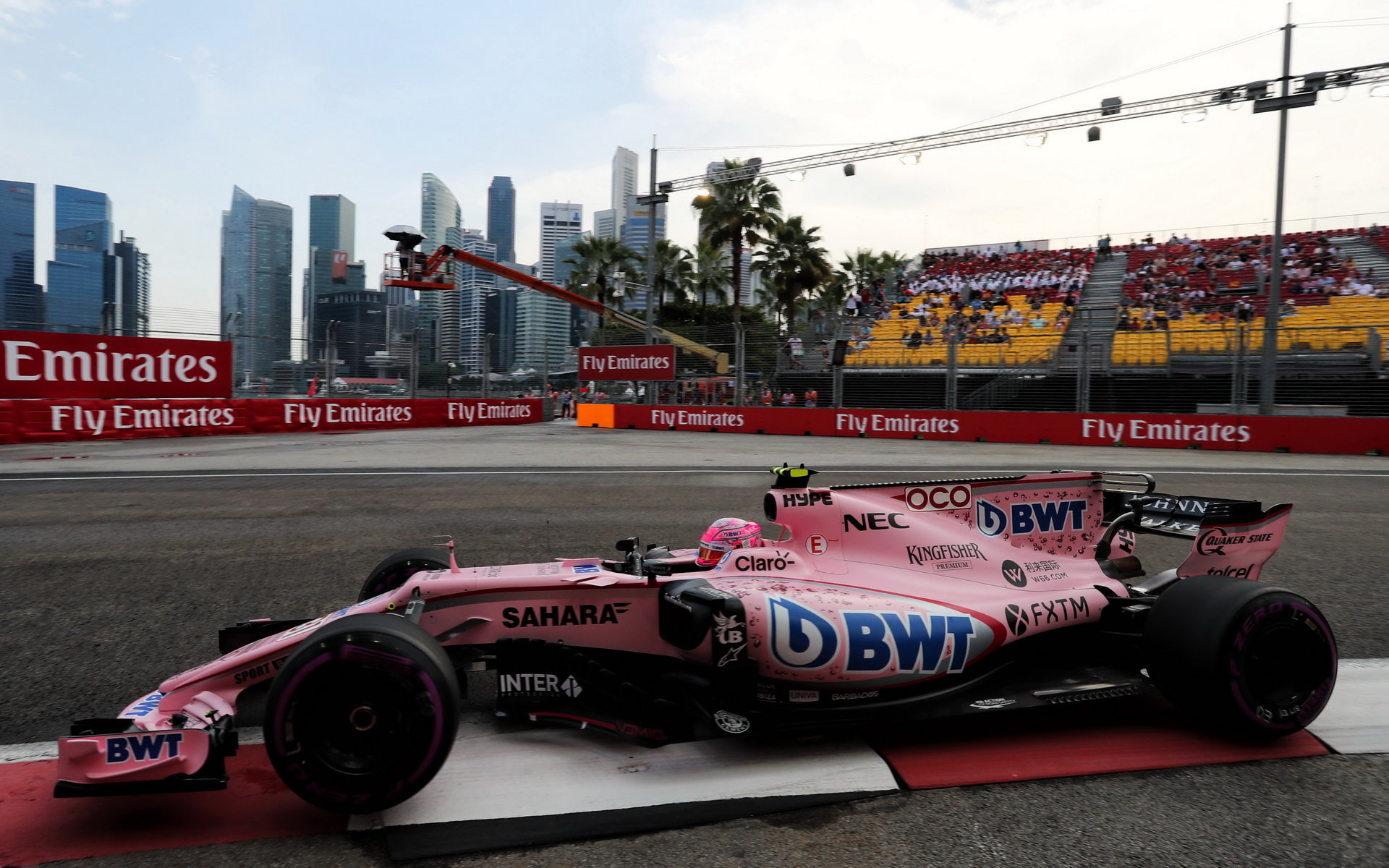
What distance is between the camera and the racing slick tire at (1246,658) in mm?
3318

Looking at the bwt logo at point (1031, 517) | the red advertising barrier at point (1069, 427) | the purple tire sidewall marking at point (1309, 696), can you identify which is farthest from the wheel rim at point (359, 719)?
the red advertising barrier at point (1069, 427)

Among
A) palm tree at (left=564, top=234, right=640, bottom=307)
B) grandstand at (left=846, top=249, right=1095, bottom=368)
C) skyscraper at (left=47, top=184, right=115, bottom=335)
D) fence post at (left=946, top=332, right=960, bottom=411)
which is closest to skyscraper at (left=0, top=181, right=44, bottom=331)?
skyscraper at (left=47, top=184, right=115, bottom=335)

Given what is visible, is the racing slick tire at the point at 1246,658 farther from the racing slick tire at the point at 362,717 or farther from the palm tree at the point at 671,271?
the palm tree at the point at 671,271

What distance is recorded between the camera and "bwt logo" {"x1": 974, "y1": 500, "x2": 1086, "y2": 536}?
398 centimetres

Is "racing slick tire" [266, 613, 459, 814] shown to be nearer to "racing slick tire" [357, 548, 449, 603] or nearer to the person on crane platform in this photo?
"racing slick tire" [357, 548, 449, 603]

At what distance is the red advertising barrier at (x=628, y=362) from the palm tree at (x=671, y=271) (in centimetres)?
2166

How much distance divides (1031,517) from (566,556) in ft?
12.2

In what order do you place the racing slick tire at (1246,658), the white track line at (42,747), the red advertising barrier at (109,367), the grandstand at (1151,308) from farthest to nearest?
the grandstand at (1151,308) < the red advertising barrier at (109,367) < the racing slick tire at (1246,658) < the white track line at (42,747)

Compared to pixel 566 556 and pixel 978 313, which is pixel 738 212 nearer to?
pixel 978 313

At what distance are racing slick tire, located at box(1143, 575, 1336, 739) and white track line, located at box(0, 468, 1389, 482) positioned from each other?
9052 millimetres

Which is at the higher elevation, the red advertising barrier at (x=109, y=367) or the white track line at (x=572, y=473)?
the red advertising barrier at (x=109, y=367)

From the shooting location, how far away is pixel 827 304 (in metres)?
64.2

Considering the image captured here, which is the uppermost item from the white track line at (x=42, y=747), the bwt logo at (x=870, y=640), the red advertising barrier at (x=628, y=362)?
the red advertising barrier at (x=628, y=362)

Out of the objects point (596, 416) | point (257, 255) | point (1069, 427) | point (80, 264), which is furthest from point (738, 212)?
point (257, 255)
